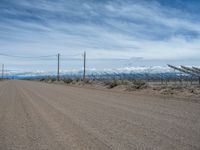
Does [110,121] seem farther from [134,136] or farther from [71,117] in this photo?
[134,136]

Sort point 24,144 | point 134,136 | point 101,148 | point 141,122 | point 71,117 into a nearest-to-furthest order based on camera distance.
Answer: point 101,148
point 24,144
point 134,136
point 141,122
point 71,117

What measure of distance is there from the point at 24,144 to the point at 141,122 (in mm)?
4405

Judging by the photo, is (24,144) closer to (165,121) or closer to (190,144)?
(190,144)

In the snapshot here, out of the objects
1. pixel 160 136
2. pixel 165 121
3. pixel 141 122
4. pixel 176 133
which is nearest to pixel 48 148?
pixel 160 136

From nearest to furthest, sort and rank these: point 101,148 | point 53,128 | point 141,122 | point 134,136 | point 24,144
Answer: point 101,148
point 24,144
point 134,136
point 53,128
point 141,122

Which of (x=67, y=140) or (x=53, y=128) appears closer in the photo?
(x=67, y=140)

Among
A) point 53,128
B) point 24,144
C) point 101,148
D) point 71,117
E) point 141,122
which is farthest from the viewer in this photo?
point 71,117

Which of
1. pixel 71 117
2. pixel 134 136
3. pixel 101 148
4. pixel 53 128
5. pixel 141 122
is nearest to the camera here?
pixel 101 148

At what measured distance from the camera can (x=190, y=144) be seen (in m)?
6.83

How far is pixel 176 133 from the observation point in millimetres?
8125

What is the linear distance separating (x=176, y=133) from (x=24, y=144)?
13.6 ft

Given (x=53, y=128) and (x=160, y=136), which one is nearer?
(x=160, y=136)

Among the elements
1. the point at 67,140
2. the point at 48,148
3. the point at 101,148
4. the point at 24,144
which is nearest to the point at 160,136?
the point at 101,148

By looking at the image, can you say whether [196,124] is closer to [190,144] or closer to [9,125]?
[190,144]
